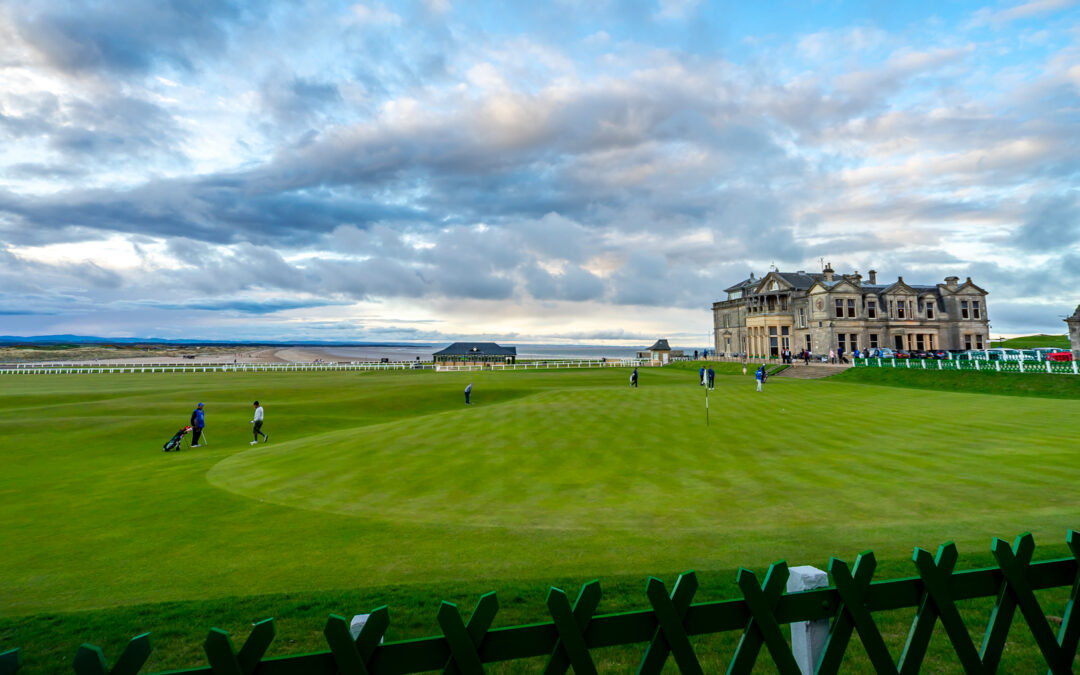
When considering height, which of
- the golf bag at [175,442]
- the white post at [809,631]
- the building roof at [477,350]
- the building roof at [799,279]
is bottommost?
the golf bag at [175,442]

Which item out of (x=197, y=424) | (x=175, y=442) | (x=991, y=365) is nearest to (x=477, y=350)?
(x=991, y=365)

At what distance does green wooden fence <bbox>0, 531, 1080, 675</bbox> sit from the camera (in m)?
2.62

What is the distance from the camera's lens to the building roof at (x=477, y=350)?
12306 cm

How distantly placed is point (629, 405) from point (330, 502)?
871 inches

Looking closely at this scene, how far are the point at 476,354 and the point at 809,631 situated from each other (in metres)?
120

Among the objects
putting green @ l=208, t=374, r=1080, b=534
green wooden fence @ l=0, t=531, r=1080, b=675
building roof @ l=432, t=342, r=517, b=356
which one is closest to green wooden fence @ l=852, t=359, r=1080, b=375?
putting green @ l=208, t=374, r=1080, b=534

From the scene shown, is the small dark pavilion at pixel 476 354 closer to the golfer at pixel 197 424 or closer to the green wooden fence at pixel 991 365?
the green wooden fence at pixel 991 365

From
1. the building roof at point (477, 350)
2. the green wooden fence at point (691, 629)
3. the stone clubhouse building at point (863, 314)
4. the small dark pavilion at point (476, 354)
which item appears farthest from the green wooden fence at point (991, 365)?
the building roof at point (477, 350)

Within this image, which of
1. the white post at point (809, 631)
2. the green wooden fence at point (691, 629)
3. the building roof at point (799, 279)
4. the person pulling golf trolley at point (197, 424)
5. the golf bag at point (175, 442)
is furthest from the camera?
the building roof at point (799, 279)

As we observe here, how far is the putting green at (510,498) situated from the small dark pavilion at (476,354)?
3295 inches

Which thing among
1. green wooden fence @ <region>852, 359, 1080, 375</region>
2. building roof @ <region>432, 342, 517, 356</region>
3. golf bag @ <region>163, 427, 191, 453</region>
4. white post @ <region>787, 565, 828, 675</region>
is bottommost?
golf bag @ <region>163, 427, 191, 453</region>

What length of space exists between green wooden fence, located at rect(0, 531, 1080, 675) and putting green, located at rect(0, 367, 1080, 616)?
5384 mm

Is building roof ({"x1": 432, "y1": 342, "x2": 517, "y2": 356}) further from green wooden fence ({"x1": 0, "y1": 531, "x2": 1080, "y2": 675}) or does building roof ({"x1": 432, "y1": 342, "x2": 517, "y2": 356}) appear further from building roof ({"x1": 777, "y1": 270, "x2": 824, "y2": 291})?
green wooden fence ({"x1": 0, "y1": 531, "x2": 1080, "y2": 675})

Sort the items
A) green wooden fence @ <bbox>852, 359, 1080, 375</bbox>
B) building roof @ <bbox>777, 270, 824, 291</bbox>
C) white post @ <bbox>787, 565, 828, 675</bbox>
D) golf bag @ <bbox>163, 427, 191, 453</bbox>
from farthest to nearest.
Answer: building roof @ <bbox>777, 270, 824, 291</bbox>, green wooden fence @ <bbox>852, 359, 1080, 375</bbox>, golf bag @ <bbox>163, 427, 191, 453</bbox>, white post @ <bbox>787, 565, 828, 675</bbox>
